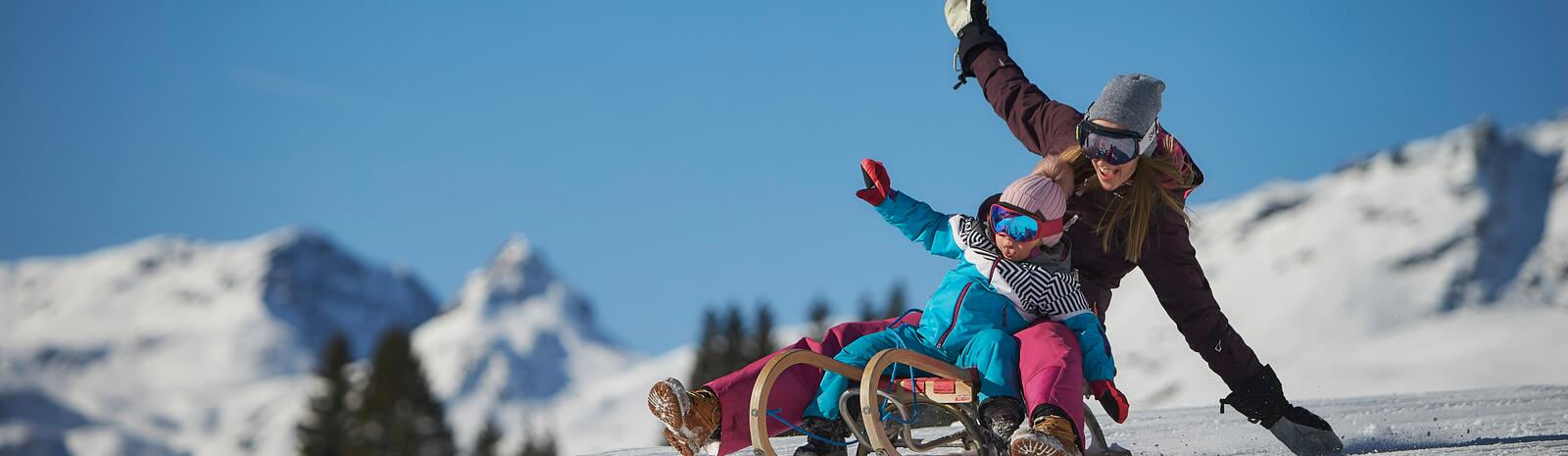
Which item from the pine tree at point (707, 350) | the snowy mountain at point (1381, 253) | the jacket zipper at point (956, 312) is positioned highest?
the snowy mountain at point (1381, 253)

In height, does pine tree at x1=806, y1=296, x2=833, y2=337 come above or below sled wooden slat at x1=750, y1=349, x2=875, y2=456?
above

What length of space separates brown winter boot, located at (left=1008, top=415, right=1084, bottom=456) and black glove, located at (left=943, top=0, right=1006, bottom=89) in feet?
7.41

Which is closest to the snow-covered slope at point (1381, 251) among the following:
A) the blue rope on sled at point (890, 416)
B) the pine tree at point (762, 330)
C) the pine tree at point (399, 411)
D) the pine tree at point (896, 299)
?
the pine tree at point (896, 299)

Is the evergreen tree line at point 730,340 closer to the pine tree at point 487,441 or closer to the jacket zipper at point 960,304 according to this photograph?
the pine tree at point 487,441

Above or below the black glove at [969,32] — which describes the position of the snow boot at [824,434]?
below

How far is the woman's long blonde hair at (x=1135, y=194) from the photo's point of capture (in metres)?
5.30

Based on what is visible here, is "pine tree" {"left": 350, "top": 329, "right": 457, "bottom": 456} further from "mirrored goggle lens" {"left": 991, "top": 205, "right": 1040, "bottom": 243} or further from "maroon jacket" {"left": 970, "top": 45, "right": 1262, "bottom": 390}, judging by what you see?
"mirrored goggle lens" {"left": 991, "top": 205, "right": 1040, "bottom": 243}

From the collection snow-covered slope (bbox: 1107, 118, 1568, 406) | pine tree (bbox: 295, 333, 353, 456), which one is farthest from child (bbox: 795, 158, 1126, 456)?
snow-covered slope (bbox: 1107, 118, 1568, 406)

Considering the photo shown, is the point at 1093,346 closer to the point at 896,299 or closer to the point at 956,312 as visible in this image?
the point at 956,312

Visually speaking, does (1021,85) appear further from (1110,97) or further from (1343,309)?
(1343,309)

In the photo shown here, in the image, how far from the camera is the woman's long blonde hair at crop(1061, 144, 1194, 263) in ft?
17.4

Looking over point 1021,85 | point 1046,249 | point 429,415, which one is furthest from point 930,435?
point 429,415

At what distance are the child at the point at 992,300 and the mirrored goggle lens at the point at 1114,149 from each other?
208mm

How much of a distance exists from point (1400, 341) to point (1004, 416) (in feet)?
314
